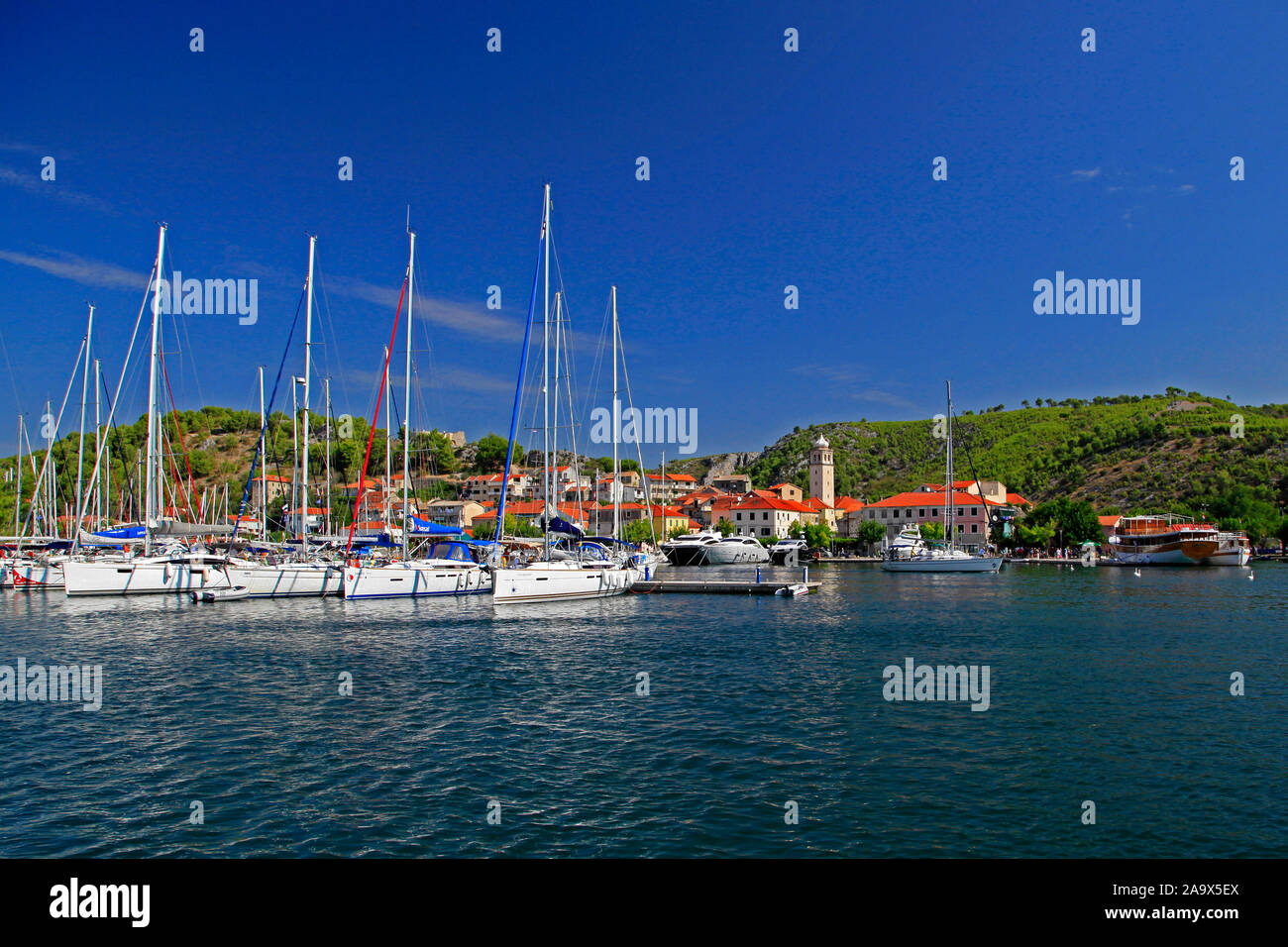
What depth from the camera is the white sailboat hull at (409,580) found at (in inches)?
1581

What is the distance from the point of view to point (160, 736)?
51.3ft

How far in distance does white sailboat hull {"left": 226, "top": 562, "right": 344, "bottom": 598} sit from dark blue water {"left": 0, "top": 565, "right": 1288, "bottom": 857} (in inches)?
453

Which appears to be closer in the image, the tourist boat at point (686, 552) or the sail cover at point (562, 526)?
the sail cover at point (562, 526)

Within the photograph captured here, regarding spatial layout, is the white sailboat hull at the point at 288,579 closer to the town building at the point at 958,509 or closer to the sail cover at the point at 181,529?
the sail cover at the point at 181,529

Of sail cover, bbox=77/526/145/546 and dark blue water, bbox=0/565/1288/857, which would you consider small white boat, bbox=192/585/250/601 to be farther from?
sail cover, bbox=77/526/145/546

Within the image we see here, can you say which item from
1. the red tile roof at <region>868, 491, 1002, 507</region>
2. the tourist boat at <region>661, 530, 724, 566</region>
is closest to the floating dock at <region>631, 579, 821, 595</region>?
the tourist boat at <region>661, 530, 724, 566</region>

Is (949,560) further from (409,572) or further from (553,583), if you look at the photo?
(409,572)

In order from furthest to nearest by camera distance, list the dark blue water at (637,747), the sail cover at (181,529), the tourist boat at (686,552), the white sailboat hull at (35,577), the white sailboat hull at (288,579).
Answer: the tourist boat at (686,552), the white sailboat hull at (35,577), the sail cover at (181,529), the white sailboat hull at (288,579), the dark blue water at (637,747)

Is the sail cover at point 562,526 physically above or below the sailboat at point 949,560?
above

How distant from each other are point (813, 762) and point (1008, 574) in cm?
6538

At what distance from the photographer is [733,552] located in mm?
94188

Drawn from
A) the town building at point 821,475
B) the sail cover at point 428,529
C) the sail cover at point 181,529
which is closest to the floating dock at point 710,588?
the sail cover at point 428,529

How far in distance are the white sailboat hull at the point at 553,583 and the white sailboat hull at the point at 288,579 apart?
961 centimetres
